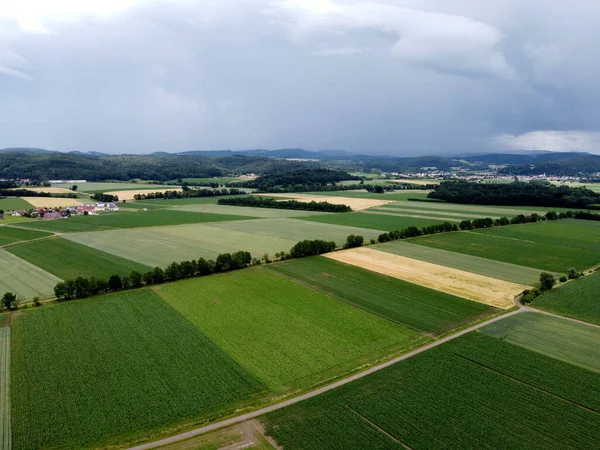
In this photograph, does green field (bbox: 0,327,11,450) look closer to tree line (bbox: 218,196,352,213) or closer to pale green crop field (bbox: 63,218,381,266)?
pale green crop field (bbox: 63,218,381,266)

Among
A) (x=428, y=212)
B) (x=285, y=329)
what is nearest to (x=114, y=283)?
(x=285, y=329)

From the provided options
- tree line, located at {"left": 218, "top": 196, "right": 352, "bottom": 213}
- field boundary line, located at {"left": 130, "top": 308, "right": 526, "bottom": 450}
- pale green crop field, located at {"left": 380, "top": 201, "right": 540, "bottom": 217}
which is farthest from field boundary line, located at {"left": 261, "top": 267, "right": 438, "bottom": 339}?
pale green crop field, located at {"left": 380, "top": 201, "right": 540, "bottom": 217}

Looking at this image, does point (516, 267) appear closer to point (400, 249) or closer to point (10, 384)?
point (400, 249)

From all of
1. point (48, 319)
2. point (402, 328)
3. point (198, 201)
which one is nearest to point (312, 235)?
point (402, 328)

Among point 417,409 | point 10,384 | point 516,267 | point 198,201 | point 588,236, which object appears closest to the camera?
point 417,409

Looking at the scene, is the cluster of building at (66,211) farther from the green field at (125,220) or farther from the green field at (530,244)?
the green field at (530,244)

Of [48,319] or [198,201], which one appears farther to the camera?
[198,201]

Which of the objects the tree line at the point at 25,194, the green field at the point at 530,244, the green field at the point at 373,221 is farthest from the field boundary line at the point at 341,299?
the tree line at the point at 25,194

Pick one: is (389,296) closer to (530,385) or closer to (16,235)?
(530,385)
